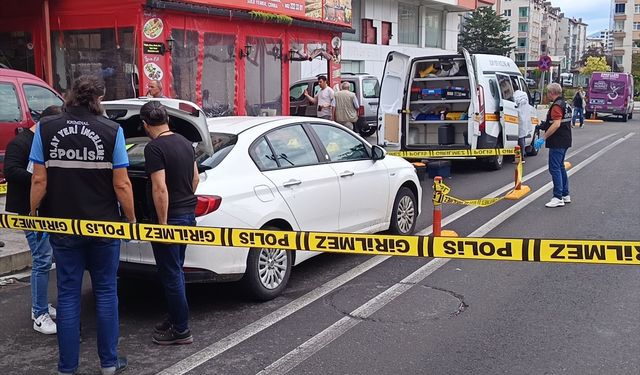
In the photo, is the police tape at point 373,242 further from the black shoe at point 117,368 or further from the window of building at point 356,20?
the window of building at point 356,20

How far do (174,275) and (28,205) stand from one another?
47.9 inches

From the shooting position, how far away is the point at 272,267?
5773 mm

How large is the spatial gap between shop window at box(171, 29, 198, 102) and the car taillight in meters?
8.16

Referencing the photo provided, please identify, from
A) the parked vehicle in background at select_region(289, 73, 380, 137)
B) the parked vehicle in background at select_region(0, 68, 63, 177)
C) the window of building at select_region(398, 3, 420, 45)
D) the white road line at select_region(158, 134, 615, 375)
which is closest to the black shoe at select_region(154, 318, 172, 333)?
the white road line at select_region(158, 134, 615, 375)

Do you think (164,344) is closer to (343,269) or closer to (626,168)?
(343,269)

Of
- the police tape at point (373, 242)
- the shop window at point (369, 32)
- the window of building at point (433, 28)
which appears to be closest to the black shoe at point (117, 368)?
the police tape at point (373, 242)

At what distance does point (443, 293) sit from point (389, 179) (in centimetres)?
178

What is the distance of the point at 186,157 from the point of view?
471 centimetres

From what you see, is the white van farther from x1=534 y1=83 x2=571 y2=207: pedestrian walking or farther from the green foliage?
the green foliage

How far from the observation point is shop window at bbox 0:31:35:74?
13461 mm

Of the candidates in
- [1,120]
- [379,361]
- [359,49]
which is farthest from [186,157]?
[359,49]

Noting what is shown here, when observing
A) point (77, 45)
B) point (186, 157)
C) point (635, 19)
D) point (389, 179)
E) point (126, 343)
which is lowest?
point (126, 343)

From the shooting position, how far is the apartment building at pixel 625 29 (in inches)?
4505

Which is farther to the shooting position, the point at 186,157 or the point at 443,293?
the point at 443,293
